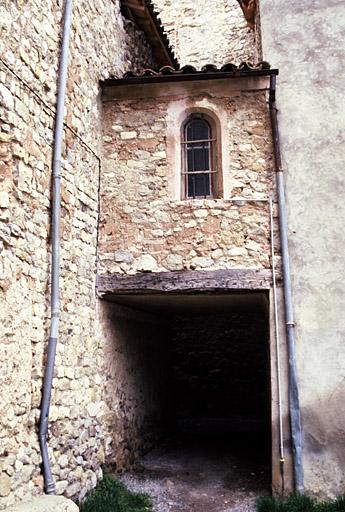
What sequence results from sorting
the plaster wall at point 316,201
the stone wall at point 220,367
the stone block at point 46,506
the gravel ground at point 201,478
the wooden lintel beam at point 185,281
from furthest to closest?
the stone wall at point 220,367, the wooden lintel beam at point 185,281, the gravel ground at point 201,478, the plaster wall at point 316,201, the stone block at point 46,506

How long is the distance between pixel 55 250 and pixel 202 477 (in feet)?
13.3

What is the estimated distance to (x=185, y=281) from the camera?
639 cm

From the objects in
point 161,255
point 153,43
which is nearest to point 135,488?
point 161,255

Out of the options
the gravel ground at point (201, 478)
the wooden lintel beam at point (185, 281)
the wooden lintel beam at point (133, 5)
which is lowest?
the gravel ground at point (201, 478)

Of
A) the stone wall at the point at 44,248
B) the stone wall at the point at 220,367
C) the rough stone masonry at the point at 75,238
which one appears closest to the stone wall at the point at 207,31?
the rough stone masonry at the point at 75,238

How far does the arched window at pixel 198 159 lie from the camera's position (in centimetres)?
686

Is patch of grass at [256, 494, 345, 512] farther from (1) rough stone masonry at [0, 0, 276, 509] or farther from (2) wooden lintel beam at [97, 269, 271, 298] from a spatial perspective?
(2) wooden lintel beam at [97, 269, 271, 298]

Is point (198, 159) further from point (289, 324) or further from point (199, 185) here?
point (289, 324)

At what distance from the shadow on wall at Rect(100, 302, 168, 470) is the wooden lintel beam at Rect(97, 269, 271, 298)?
1.29 feet

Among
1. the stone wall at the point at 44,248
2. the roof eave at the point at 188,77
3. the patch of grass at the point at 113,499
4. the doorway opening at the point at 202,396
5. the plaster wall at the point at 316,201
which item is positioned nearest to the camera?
the stone wall at the point at 44,248

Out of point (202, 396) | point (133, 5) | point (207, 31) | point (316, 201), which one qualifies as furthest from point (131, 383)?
point (207, 31)

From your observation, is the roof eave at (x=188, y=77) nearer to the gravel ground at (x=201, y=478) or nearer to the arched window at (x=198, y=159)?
the arched window at (x=198, y=159)

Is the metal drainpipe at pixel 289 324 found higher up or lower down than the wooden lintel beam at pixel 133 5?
lower down

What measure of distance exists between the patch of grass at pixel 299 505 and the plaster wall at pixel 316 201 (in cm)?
15
